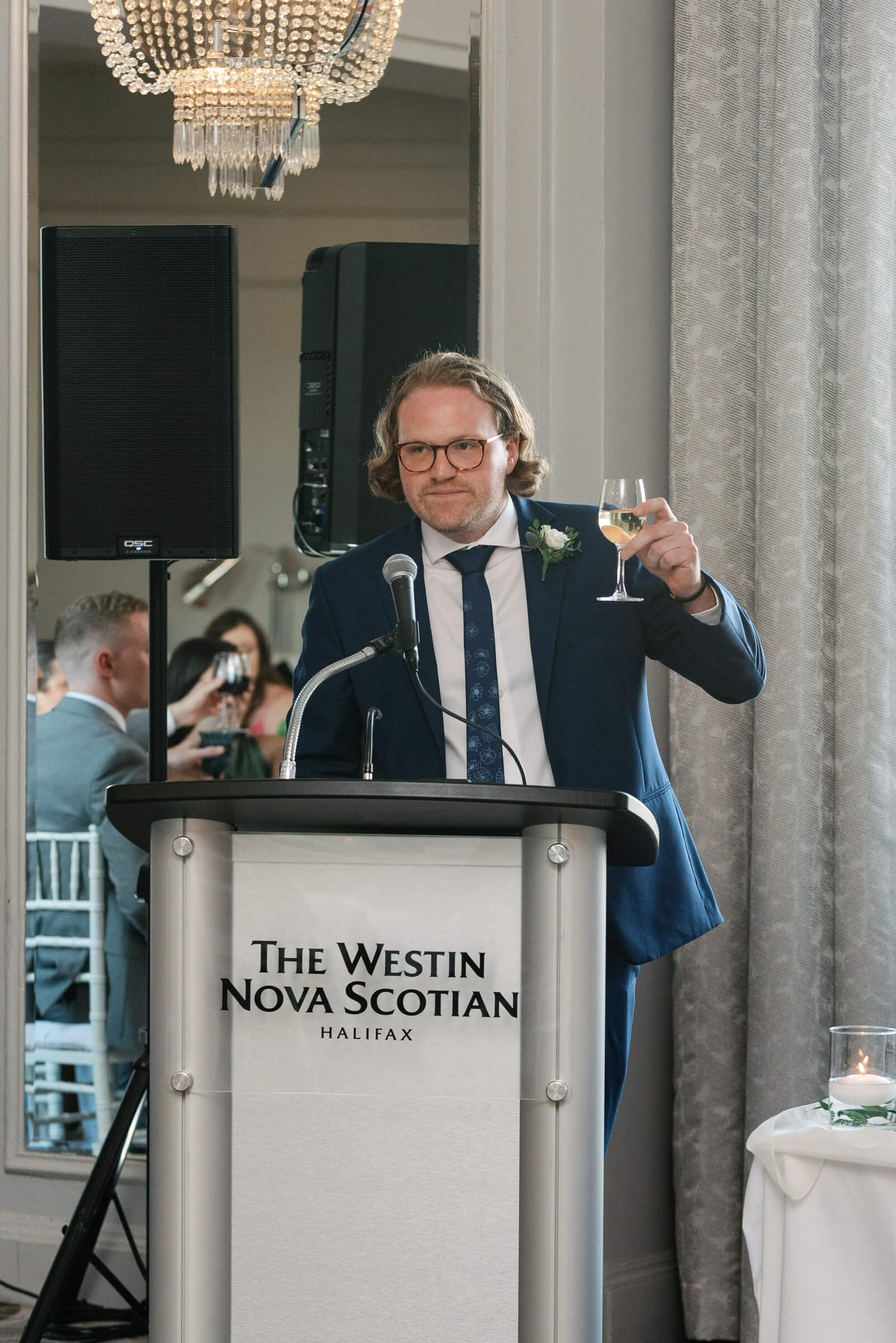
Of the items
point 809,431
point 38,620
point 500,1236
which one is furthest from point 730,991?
point 38,620

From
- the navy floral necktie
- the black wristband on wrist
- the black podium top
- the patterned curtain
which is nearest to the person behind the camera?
the black podium top

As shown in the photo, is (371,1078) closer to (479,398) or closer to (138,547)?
(479,398)

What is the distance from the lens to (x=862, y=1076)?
5.82 feet

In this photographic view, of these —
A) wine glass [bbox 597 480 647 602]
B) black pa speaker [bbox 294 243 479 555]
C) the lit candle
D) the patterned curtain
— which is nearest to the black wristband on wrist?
wine glass [bbox 597 480 647 602]

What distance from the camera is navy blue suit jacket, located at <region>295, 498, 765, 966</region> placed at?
2.02 meters

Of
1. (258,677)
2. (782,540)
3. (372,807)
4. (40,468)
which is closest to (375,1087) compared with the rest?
(372,807)

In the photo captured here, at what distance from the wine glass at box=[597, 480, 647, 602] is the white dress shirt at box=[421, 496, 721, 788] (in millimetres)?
283

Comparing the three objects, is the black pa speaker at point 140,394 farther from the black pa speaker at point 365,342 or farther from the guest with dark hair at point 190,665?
the guest with dark hair at point 190,665

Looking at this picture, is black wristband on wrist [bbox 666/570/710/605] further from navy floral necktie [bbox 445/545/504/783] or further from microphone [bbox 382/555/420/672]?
microphone [bbox 382/555/420/672]

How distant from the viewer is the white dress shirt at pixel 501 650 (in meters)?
2.05

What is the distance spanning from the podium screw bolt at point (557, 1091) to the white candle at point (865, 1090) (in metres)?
0.51

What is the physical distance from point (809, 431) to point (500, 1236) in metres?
1.76

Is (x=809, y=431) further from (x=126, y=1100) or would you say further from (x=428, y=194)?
(x=126, y=1100)

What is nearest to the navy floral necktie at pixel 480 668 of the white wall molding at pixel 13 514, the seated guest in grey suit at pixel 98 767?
the seated guest in grey suit at pixel 98 767
